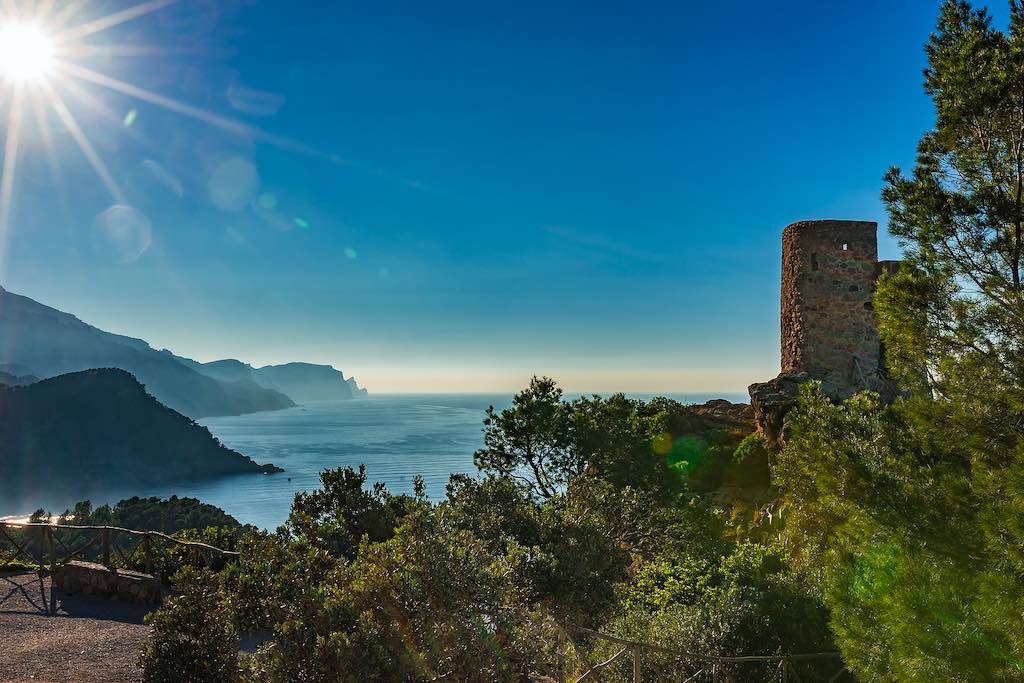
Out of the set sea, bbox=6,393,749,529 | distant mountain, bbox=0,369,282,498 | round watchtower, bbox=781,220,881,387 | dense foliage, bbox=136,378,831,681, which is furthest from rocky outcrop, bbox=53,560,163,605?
distant mountain, bbox=0,369,282,498

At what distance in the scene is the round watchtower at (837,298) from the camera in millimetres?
19767

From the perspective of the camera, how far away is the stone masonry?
19.7m

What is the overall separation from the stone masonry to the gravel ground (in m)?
17.8

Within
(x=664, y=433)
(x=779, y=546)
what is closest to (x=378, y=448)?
(x=664, y=433)

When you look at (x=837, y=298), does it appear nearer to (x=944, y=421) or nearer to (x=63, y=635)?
(x=944, y=421)

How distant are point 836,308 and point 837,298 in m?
0.34

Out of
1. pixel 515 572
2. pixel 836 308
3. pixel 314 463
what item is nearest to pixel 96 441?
pixel 314 463

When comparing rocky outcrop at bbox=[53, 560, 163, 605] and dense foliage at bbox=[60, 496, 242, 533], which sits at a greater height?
rocky outcrop at bbox=[53, 560, 163, 605]

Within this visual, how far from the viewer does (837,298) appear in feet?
65.2

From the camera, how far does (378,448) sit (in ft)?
369

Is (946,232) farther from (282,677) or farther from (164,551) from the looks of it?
(164,551)

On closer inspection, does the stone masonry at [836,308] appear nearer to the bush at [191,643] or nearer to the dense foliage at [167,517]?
the bush at [191,643]

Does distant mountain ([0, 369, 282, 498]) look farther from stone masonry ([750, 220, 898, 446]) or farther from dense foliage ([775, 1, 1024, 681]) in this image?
dense foliage ([775, 1, 1024, 681])

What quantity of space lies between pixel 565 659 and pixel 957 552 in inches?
218
